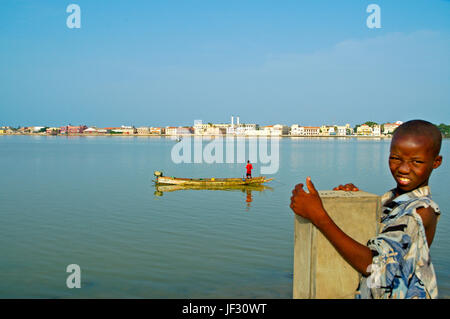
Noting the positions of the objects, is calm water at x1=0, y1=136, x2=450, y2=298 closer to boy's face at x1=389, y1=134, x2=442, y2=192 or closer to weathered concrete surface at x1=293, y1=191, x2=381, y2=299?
weathered concrete surface at x1=293, y1=191, x2=381, y2=299

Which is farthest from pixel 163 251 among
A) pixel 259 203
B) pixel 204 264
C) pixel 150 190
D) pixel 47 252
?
pixel 150 190

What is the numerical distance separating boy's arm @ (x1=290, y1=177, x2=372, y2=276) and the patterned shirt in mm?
42

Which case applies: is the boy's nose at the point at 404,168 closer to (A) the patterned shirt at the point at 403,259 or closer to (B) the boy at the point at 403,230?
(B) the boy at the point at 403,230

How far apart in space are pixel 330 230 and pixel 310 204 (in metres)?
0.15

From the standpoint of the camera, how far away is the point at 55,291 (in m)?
8.72

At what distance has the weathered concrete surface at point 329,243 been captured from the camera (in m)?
2.09

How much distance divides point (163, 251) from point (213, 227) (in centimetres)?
345

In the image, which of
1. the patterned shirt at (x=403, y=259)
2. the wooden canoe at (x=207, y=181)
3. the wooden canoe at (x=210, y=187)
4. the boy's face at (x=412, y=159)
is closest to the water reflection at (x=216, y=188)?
the wooden canoe at (x=210, y=187)

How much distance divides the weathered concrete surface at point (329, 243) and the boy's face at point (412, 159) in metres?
0.20

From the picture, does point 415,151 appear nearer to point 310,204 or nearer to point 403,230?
point 403,230

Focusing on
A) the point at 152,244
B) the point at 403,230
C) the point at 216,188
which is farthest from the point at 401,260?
the point at 216,188

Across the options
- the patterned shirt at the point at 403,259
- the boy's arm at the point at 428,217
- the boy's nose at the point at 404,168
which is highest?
the boy's nose at the point at 404,168

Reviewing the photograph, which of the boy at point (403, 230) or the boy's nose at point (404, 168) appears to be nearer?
the boy at point (403, 230)
